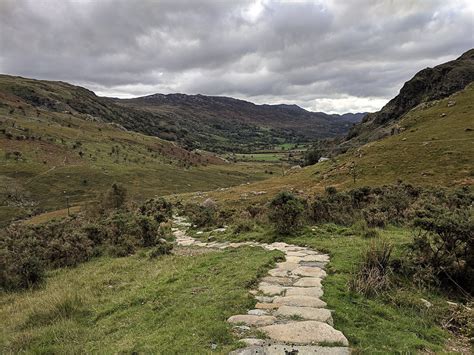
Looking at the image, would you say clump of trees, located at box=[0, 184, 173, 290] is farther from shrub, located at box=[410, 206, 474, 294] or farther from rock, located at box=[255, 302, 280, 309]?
shrub, located at box=[410, 206, 474, 294]

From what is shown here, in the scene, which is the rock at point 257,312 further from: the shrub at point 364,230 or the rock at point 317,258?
the shrub at point 364,230

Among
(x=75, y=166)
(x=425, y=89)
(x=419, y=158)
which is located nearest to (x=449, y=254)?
(x=419, y=158)

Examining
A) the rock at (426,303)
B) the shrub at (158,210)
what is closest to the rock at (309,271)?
the rock at (426,303)

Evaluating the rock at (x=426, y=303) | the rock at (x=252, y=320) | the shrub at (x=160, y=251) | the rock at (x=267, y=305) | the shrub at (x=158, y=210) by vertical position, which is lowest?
the shrub at (x=158, y=210)

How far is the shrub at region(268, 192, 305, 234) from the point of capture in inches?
693

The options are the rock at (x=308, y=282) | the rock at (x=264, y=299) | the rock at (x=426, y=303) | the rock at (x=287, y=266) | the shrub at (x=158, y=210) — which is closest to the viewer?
the rock at (x=264, y=299)

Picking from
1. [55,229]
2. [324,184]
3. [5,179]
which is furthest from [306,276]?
[5,179]

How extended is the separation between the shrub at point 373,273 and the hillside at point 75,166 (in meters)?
69.4

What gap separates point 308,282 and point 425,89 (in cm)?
12184

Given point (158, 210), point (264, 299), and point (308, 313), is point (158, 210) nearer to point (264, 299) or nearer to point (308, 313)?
point (264, 299)

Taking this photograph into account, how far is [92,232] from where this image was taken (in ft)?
69.5

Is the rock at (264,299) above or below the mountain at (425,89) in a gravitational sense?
below

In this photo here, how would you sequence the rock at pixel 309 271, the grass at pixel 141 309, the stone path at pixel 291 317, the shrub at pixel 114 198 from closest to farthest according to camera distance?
the stone path at pixel 291 317
the grass at pixel 141 309
the rock at pixel 309 271
the shrub at pixel 114 198

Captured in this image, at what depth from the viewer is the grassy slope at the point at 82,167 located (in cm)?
8319
